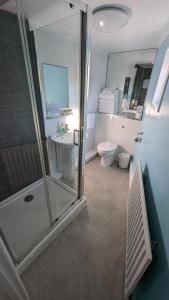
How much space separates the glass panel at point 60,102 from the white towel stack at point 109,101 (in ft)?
2.91

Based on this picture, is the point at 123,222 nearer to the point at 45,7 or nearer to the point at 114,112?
the point at 114,112

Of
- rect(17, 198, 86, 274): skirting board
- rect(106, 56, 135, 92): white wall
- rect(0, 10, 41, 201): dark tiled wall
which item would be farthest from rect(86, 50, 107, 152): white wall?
rect(17, 198, 86, 274): skirting board

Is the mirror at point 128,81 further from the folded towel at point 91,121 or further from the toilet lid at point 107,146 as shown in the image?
the toilet lid at point 107,146

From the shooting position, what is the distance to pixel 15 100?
1601 millimetres

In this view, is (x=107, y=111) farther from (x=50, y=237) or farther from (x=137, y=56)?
(x=50, y=237)

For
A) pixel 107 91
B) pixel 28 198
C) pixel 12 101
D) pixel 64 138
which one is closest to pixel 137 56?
pixel 107 91

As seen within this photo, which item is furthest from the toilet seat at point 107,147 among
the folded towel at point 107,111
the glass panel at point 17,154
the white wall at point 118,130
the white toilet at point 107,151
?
the glass panel at point 17,154

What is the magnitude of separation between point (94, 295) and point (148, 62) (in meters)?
3.04

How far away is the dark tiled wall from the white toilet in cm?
126

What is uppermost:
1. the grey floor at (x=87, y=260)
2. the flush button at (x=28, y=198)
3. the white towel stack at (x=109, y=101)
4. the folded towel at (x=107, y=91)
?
the folded towel at (x=107, y=91)

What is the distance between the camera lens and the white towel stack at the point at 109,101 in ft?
8.91

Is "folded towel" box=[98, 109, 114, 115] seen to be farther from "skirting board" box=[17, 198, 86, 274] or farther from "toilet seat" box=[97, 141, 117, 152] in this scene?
"skirting board" box=[17, 198, 86, 274]

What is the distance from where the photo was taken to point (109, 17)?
122 centimetres

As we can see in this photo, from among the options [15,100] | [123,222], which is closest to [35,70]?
[15,100]
